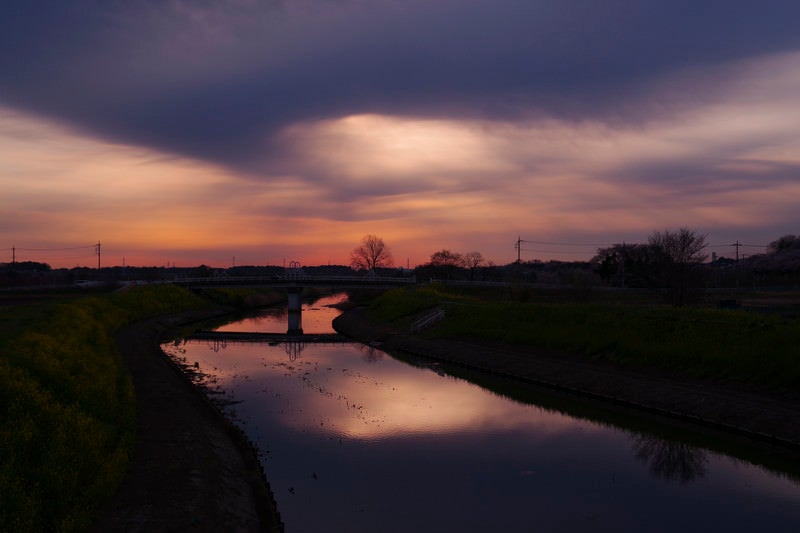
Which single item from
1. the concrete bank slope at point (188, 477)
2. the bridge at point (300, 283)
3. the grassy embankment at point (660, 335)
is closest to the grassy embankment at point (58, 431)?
the concrete bank slope at point (188, 477)

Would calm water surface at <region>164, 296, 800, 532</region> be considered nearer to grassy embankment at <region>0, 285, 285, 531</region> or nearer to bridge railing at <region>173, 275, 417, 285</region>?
grassy embankment at <region>0, 285, 285, 531</region>

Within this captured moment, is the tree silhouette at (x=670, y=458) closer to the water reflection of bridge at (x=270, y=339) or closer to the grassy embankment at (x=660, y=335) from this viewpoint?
the grassy embankment at (x=660, y=335)

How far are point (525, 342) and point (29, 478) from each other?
1615 inches

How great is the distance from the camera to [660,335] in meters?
41.2

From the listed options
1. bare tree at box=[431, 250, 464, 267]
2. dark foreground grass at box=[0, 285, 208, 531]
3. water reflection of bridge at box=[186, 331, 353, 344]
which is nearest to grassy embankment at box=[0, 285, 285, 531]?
dark foreground grass at box=[0, 285, 208, 531]

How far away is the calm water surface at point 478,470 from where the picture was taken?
60.3ft

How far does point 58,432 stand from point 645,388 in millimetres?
29104

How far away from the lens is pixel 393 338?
65812 mm

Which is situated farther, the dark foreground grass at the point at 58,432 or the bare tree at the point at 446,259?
the bare tree at the point at 446,259

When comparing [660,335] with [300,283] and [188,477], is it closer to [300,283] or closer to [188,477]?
[188,477]

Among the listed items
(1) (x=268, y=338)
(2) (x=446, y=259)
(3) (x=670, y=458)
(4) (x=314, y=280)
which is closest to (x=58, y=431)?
(3) (x=670, y=458)

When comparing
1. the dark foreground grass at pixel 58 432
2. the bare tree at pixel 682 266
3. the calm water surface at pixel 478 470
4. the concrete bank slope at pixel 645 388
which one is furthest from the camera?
the bare tree at pixel 682 266

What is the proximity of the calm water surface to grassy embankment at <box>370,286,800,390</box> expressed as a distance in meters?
8.70

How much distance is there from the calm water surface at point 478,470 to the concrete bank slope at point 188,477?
100 centimetres
